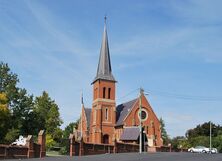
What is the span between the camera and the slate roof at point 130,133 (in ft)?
251

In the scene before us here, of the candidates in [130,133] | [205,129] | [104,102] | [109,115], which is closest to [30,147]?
[130,133]

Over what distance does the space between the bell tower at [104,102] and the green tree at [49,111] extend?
27.4ft

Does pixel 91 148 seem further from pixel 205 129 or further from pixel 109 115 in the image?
pixel 205 129

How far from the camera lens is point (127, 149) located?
59.9 meters

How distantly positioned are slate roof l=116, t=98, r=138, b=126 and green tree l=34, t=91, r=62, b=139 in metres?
13.0

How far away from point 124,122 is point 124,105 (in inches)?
414

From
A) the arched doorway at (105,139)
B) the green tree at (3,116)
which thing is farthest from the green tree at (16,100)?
the arched doorway at (105,139)

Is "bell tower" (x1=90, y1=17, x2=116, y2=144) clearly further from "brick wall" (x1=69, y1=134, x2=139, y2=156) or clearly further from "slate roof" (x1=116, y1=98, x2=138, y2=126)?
"brick wall" (x1=69, y1=134, x2=139, y2=156)

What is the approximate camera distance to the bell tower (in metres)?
84.0

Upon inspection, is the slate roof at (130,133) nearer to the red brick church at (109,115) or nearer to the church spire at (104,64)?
the red brick church at (109,115)

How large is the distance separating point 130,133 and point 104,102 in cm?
961

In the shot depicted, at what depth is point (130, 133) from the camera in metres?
79.1

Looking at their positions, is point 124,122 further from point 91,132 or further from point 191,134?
point 191,134

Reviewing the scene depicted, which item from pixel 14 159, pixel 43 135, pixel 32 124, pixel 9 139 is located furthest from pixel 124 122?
pixel 14 159
